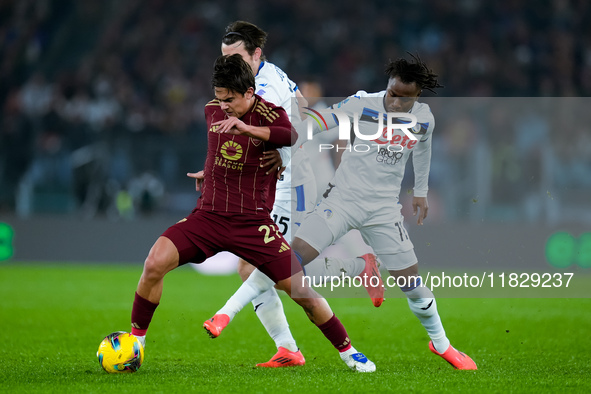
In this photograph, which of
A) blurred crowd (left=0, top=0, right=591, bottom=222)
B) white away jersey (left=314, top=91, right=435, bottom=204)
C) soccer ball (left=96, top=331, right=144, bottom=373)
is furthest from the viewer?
blurred crowd (left=0, top=0, right=591, bottom=222)

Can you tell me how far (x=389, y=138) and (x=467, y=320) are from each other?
3495mm

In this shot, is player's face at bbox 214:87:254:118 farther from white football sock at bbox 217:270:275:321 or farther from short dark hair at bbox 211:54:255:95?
white football sock at bbox 217:270:275:321

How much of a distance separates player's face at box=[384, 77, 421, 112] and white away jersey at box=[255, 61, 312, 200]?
73 cm

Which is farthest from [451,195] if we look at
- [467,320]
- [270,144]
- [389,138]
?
[270,144]

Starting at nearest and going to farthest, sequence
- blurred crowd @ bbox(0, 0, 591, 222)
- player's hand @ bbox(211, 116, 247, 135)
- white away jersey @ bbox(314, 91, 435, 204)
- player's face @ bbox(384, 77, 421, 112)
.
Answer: player's hand @ bbox(211, 116, 247, 135) < player's face @ bbox(384, 77, 421, 112) < white away jersey @ bbox(314, 91, 435, 204) < blurred crowd @ bbox(0, 0, 591, 222)

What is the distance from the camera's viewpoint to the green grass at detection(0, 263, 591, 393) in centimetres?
490

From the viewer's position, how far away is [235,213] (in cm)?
517

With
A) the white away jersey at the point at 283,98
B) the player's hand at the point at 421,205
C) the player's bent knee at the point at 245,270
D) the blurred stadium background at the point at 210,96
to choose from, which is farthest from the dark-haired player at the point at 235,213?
the blurred stadium background at the point at 210,96

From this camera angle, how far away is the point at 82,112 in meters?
16.1

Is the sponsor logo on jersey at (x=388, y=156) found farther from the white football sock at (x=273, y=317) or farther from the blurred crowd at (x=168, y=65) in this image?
the blurred crowd at (x=168, y=65)

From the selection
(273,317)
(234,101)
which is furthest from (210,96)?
(234,101)

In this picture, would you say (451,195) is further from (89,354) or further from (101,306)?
(89,354)

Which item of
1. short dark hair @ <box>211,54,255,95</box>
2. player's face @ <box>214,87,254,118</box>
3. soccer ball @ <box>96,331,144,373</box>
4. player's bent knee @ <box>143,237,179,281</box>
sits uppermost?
short dark hair @ <box>211,54,255,95</box>

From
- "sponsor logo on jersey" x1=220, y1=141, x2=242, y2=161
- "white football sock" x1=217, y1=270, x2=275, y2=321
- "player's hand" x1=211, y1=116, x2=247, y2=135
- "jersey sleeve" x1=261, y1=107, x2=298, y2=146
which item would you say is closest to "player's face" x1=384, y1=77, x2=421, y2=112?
"jersey sleeve" x1=261, y1=107, x2=298, y2=146
